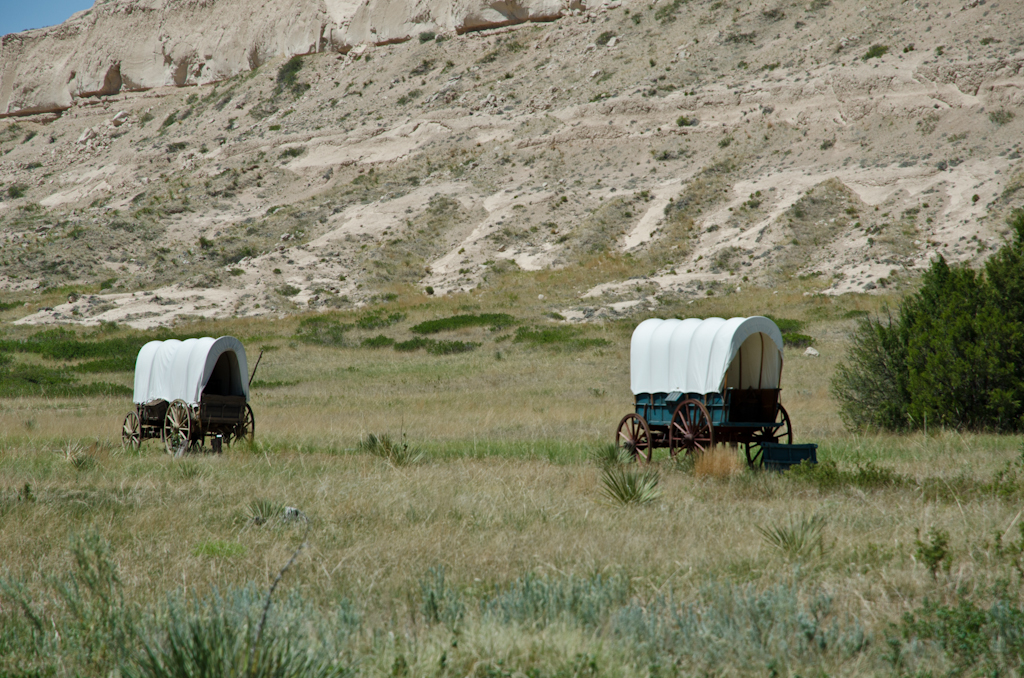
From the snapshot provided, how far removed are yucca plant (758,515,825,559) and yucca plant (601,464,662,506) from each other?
209cm

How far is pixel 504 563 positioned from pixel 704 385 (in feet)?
20.4

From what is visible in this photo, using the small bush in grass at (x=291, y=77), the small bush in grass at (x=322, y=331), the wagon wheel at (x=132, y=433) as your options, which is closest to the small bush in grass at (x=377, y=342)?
the small bush in grass at (x=322, y=331)

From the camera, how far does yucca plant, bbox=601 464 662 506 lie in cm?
873

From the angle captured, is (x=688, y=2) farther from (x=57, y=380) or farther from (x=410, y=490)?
(x=410, y=490)

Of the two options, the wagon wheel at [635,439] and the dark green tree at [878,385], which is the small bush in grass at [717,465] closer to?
the wagon wheel at [635,439]

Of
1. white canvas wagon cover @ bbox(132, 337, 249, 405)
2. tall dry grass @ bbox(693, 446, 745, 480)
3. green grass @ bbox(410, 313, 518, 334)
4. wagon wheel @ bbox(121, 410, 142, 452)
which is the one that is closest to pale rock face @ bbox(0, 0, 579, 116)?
green grass @ bbox(410, 313, 518, 334)

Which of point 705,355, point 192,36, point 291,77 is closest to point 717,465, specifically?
point 705,355

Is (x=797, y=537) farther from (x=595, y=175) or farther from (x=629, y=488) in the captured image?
(x=595, y=175)

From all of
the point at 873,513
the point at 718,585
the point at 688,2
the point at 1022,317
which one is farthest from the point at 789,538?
the point at 688,2

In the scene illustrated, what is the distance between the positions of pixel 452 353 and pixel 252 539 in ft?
91.4

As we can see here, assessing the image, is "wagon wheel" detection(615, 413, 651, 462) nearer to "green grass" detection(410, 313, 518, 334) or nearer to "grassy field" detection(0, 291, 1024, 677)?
"grassy field" detection(0, 291, 1024, 677)

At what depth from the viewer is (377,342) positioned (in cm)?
3753

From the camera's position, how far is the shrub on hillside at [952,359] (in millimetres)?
14383

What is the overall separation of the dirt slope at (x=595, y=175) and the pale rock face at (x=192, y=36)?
32.3 ft
